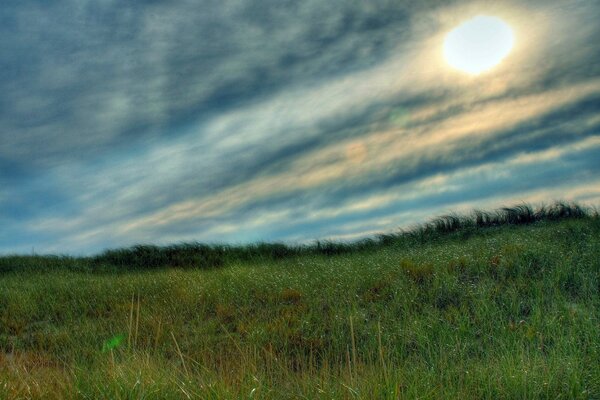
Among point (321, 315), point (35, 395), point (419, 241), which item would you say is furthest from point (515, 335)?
point (419, 241)

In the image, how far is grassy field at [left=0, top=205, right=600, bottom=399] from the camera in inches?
186

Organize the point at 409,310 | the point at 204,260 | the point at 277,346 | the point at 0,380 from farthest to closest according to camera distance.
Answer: the point at 204,260 → the point at 409,310 → the point at 277,346 → the point at 0,380

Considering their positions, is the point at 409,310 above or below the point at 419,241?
below

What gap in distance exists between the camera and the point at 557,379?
16.1 feet

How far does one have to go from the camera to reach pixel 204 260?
15859mm

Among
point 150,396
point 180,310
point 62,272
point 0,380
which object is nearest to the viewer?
point 150,396

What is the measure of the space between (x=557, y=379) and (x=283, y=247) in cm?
1184

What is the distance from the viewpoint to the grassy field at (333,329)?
473 cm

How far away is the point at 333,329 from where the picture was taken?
7.54 m

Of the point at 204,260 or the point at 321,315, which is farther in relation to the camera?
the point at 204,260

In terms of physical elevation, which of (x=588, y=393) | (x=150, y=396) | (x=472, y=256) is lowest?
(x=588, y=393)

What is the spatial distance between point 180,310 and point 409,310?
380 cm

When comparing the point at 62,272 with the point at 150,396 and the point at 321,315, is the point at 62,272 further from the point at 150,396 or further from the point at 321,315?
the point at 150,396

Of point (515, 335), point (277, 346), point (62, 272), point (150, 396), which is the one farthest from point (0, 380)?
point (62, 272)
